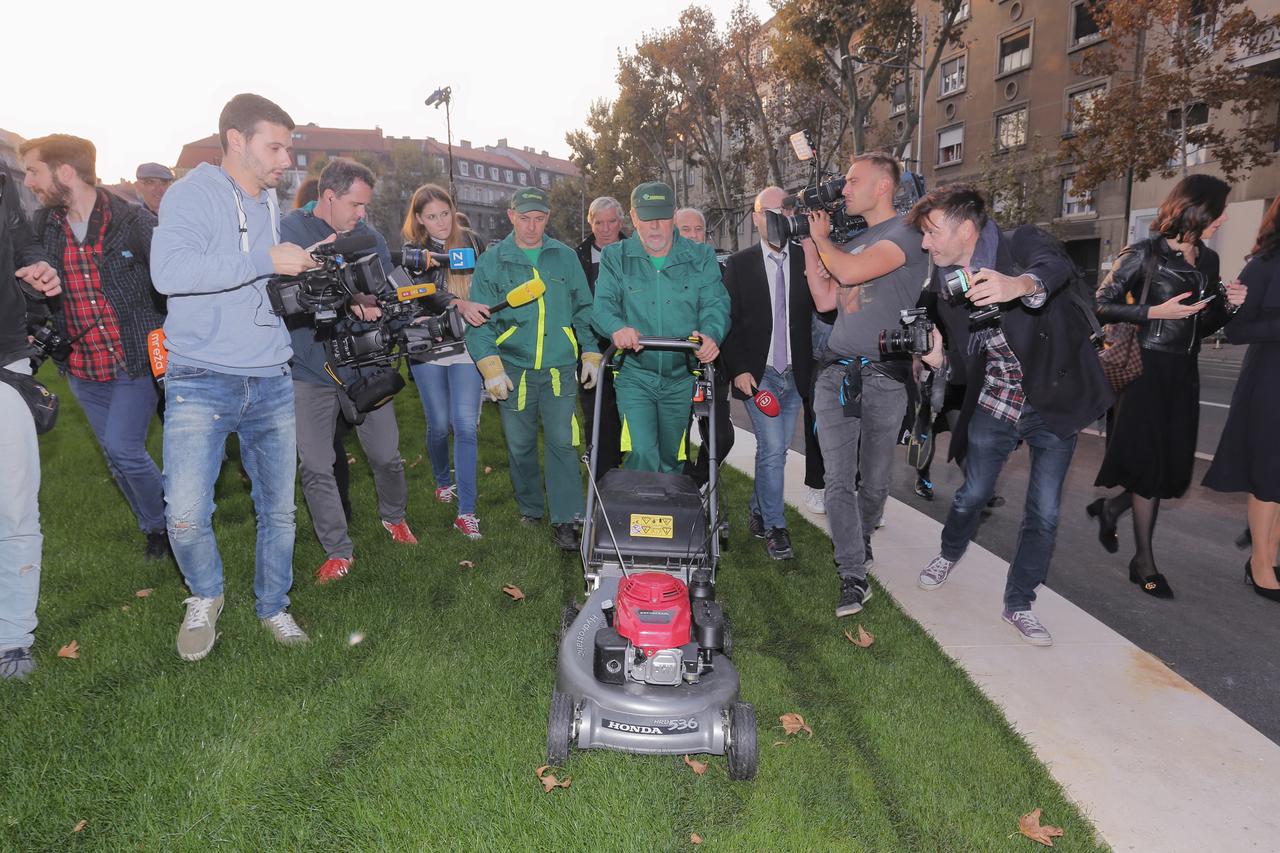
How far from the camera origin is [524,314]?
542 centimetres

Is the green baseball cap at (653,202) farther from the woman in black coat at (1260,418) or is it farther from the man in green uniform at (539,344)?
the woman in black coat at (1260,418)

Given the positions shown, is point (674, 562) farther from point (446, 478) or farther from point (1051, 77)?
point (1051, 77)

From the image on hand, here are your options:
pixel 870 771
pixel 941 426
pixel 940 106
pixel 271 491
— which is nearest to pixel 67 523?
pixel 271 491

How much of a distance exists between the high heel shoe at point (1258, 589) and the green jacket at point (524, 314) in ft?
15.1

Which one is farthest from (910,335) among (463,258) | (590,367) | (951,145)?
(951,145)

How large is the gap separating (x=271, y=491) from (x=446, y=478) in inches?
110

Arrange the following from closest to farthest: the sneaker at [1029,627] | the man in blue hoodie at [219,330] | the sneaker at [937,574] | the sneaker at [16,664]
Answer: the man in blue hoodie at [219,330] → the sneaker at [16,664] → the sneaker at [1029,627] → the sneaker at [937,574]

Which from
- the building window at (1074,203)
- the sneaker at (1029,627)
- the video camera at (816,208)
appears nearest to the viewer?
the sneaker at (1029,627)

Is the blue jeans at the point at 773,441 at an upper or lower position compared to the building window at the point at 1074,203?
lower

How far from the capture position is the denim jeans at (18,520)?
11.2 ft

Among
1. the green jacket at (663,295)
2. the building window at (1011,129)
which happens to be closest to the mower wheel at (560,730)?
the green jacket at (663,295)

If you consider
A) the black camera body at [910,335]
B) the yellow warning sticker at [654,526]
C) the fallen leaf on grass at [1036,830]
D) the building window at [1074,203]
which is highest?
the building window at [1074,203]

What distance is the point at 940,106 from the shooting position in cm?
3503

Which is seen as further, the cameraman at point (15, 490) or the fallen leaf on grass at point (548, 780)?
the cameraman at point (15, 490)
